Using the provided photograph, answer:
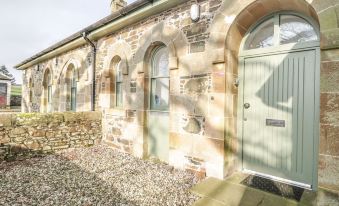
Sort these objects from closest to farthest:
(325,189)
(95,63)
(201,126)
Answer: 1. (325,189)
2. (201,126)
3. (95,63)

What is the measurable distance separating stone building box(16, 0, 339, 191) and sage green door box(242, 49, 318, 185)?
0.01 m

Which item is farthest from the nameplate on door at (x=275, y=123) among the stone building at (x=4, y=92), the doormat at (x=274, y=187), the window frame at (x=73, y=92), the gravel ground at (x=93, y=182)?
the stone building at (x=4, y=92)

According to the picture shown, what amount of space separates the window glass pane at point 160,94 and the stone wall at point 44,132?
246 centimetres

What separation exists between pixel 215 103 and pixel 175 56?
138cm

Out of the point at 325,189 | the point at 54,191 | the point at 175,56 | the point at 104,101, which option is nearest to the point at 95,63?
the point at 104,101

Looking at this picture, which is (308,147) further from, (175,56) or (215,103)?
(175,56)

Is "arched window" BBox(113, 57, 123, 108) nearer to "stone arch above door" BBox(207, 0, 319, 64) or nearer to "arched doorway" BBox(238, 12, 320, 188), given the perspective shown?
"stone arch above door" BBox(207, 0, 319, 64)

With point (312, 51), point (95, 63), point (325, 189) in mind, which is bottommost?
point (325, 189)

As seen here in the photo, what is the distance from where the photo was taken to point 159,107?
518cm

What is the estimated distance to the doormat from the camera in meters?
2.94

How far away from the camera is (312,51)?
3.11 metres

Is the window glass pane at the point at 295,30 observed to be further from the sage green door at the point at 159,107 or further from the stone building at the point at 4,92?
the stone building at the point at 4,92

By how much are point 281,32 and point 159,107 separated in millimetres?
3019

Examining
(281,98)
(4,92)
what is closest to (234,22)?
(281,98)
